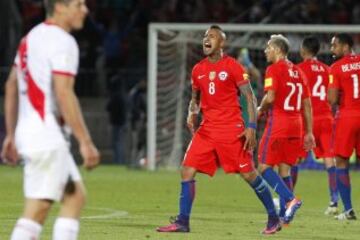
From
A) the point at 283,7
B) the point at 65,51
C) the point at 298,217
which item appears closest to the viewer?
the point at 65,51

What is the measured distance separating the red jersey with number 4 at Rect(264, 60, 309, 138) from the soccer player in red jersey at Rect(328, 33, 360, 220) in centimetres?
71

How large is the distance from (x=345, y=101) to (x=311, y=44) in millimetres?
1148

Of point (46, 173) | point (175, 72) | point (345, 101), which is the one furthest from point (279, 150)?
point (175, 72)

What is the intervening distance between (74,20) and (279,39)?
621 centimetres

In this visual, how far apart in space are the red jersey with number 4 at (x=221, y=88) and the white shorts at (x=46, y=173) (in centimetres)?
497

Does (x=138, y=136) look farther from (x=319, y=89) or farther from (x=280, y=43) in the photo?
(x=280, y=43)

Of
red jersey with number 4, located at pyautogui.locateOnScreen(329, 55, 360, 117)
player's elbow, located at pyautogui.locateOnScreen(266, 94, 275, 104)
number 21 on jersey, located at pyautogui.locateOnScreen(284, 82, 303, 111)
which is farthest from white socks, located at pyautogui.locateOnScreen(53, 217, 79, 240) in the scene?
red jersey with number 4, located at pyautogui.locateOnScreen(329, 55, 360, 117)

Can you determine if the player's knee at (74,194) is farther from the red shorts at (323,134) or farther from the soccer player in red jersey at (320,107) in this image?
the red shorts at (323,134)

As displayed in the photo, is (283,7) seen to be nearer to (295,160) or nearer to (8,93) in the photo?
(295,160)

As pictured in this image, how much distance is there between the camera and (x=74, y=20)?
9.12m

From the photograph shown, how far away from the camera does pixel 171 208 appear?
1752 centimetres

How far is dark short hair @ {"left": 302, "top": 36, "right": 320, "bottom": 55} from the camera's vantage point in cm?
1702

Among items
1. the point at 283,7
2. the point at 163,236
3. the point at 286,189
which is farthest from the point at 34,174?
the point at 283,7

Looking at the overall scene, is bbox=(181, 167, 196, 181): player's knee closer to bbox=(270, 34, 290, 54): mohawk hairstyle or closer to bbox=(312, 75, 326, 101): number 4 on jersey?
bbox=(270, 34, 290, 54): mohawk hairstyle
